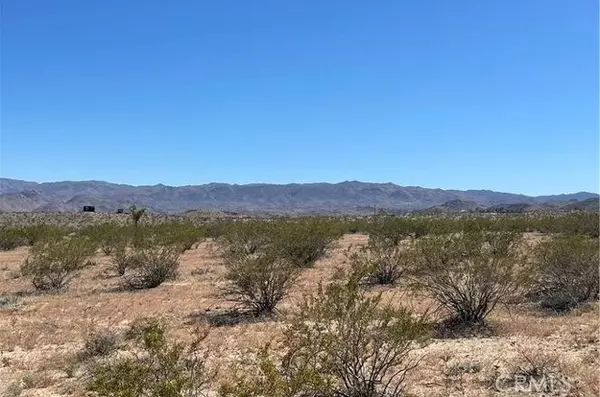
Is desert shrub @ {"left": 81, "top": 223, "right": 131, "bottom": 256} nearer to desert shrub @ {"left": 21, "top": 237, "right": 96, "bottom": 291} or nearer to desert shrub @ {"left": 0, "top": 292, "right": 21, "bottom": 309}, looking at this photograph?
desert shrub @ {"left": 21, "top": 237, "right": 96, "bottom": 291}

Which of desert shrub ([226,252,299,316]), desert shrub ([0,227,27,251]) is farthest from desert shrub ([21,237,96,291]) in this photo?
desert shrub ([0,227,27,251])

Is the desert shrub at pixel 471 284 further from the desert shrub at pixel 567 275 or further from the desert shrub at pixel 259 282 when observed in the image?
the desert shrub at pixel 259 282

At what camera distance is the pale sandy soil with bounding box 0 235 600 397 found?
8406 mm

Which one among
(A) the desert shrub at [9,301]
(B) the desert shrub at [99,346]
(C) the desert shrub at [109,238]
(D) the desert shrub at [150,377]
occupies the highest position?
(D) the desert shrub at [150,377]

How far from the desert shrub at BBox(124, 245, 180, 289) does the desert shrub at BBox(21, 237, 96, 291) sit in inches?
75.2

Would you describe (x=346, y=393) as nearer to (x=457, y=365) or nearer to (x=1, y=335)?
(x=457, y=365)

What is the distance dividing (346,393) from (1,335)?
7.98m

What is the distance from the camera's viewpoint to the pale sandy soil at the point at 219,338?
841 centimetres

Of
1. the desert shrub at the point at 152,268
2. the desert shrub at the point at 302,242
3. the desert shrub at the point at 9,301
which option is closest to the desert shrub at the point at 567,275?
the desert shrub at the point at 302,242

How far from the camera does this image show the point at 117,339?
10789 millimetres

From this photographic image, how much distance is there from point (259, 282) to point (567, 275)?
7.59 meters

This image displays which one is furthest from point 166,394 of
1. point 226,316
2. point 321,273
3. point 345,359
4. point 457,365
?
point 321,273

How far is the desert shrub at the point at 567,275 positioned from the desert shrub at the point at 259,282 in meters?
6.06

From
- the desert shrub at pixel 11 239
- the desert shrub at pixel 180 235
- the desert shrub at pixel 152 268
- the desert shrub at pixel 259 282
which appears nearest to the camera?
the desert shrub at pixel 259 282
